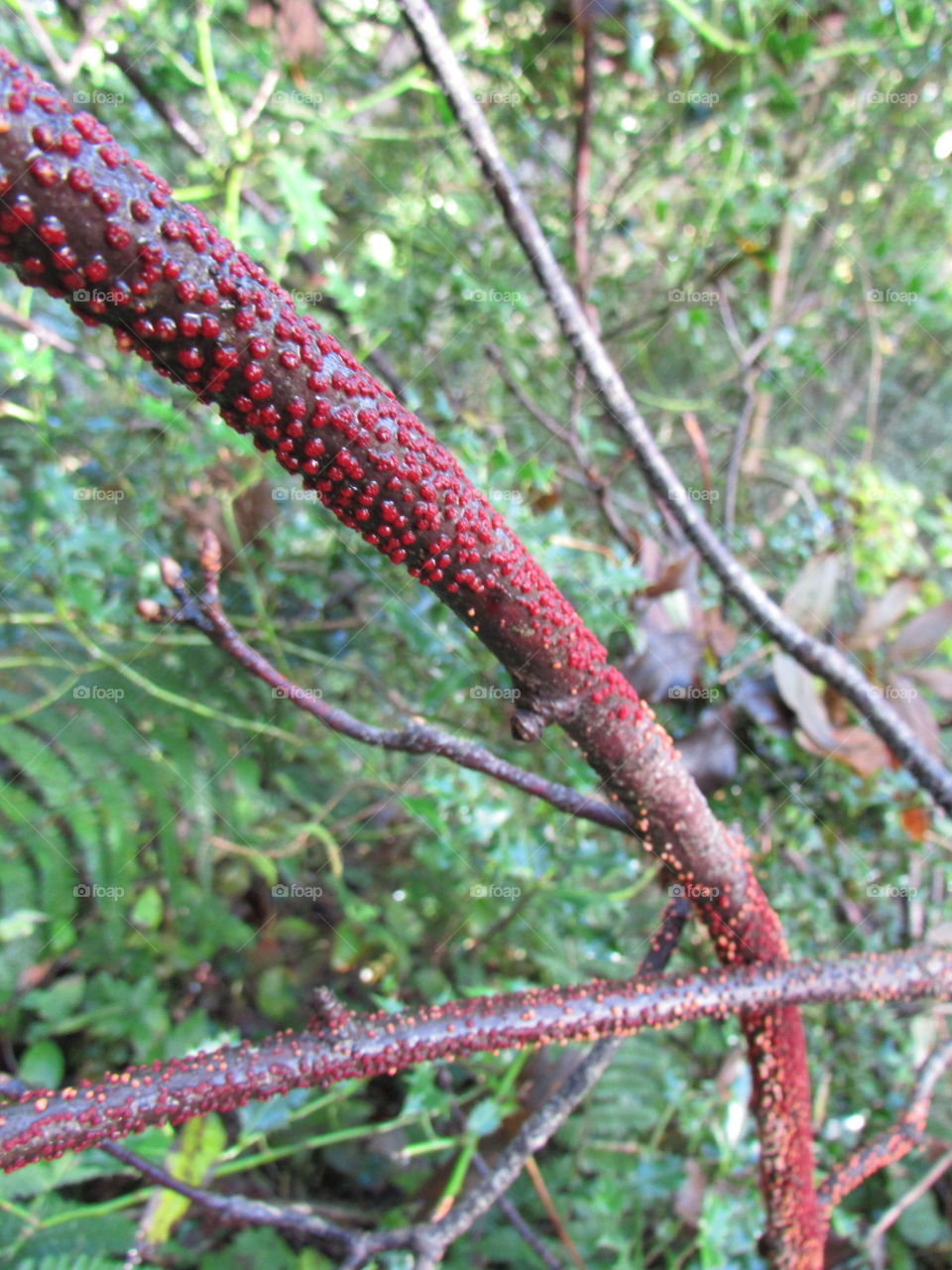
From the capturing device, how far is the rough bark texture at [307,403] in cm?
30

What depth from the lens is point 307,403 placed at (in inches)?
14.7

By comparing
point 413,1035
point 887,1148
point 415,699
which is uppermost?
point 415,699

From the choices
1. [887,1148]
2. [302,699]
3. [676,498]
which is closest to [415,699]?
[676,498]

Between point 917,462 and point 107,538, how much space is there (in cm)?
290

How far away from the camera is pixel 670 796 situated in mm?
619

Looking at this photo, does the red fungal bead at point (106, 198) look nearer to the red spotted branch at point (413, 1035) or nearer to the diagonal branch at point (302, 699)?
the diagonal branch at point (302, 699)

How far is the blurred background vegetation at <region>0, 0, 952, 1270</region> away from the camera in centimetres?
105

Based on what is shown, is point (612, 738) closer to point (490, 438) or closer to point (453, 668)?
point (453, 668)

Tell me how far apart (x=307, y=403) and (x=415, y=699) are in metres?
0.98

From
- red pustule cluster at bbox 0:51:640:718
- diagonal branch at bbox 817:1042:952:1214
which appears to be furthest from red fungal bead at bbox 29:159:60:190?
diagonal branch at bbox 817:1042:952:1214

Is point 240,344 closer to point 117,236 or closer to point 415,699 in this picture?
→ point 117,236

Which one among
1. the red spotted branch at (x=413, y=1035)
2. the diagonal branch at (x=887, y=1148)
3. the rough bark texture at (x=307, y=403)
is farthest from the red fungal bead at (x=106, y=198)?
the diagonal branch at (x=887, y=1148)

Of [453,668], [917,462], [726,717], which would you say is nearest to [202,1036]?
[453,668]

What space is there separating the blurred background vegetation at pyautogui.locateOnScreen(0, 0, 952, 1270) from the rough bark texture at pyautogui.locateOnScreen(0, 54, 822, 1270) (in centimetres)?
37
